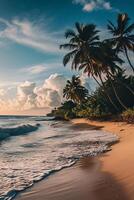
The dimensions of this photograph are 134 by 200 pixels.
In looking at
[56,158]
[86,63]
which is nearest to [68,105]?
[86,63]

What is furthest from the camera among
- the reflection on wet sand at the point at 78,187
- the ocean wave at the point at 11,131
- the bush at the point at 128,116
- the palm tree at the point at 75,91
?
the palm tree at the point at 75,91

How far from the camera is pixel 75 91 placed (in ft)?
249

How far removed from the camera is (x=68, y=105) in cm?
9056

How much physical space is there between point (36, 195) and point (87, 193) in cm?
119

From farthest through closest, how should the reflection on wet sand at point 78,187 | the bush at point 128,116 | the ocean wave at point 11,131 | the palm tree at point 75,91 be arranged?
the palm tree at point 75,91 < the bush at point 128,116 < the ocean wave at point 11,131 < the reflection on wet sand at point 78,187

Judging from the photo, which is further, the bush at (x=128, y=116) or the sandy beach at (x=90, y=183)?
the bush at (x=128, y=116)

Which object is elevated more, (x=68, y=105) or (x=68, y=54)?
(x=68, y=54)

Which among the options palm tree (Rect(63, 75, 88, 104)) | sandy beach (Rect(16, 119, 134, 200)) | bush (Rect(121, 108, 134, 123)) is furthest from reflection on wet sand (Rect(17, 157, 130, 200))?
palm tree (Rect(63, 75, 88, 104))

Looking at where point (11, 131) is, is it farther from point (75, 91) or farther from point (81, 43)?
point (75, 91)

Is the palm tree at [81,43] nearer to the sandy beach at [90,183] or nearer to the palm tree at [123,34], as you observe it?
the palm tree at [123,34]

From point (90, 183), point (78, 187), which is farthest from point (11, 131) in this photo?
point (78, 187)

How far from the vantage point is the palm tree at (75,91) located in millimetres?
75856

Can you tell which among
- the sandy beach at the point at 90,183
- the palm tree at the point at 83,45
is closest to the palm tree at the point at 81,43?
the palm tree at the point at 83,45

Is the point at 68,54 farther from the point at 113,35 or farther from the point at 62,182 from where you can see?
the point at 62,182
